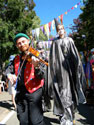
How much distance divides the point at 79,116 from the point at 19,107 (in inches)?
103

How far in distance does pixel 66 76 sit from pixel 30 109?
3.23 feet

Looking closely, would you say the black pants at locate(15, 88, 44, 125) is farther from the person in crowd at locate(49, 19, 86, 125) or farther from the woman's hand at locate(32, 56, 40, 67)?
the person in crowd at locate(49, 19, 86, 125)

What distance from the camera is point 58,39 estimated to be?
320 centimetres

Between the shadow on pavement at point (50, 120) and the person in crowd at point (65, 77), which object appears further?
the shadow on pavement at point (50, 120)

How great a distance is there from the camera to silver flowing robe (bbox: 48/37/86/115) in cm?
286

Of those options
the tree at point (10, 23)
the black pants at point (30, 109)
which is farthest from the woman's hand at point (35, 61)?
the tree at point (10, 23)

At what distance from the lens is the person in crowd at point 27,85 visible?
7.41 feet

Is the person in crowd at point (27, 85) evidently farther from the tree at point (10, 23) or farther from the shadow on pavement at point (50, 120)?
the tree at point (10, 23)

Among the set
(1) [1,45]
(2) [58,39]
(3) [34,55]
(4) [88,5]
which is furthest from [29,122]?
(4) [88,5]

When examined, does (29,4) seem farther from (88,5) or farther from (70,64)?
(70,64)

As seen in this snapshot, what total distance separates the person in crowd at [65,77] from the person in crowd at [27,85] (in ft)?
1.98

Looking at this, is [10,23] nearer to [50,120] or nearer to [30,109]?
[50,120]

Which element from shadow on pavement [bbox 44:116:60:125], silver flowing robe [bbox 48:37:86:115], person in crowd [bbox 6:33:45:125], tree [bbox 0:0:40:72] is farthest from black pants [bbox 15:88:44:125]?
tree [bbox 0:0:40:72]

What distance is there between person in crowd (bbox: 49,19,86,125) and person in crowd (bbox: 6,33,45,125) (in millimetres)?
602
